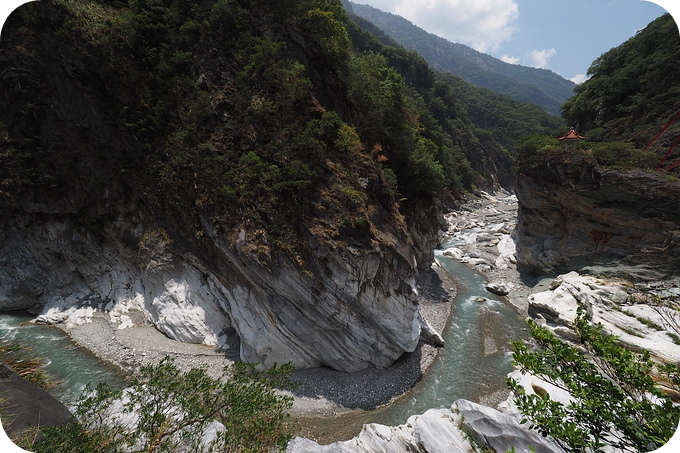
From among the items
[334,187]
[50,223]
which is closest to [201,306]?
[334,187]

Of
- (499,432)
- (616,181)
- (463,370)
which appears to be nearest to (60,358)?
(499,432)

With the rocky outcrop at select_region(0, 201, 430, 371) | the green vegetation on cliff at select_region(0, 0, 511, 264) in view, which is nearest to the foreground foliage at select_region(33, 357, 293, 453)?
the rocky outcrop at select_region(0, 201, 430, 371)

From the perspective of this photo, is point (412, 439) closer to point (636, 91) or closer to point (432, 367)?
point (432, 367)

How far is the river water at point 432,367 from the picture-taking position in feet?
35.9

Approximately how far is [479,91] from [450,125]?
200 ft

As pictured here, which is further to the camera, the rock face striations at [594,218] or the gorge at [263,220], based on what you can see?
the rock face striations at [594,218]

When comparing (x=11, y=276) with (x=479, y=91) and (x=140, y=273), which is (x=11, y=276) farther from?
(x=479, y=91)

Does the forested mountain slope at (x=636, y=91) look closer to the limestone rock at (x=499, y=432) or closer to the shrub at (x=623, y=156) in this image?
the shrub at (x=623, y=156)

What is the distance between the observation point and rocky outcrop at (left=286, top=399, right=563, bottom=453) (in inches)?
280

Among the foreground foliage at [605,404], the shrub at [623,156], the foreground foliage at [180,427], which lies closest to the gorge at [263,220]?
the shrub at [623,156]

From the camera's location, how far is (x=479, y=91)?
10862cm

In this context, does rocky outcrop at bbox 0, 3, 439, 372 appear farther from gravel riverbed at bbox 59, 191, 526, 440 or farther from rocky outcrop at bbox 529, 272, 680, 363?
rocky outcrop at bbox 529, 272, 680, 363

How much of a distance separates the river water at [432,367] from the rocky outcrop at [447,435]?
2034 millimetres

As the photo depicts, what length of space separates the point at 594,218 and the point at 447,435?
70.5 ft
